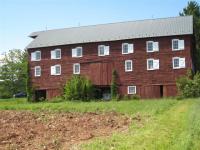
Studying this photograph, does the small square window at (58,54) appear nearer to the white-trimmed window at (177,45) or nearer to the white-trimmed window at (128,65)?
the white-trimmed window at (128,65)

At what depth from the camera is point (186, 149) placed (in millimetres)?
14312

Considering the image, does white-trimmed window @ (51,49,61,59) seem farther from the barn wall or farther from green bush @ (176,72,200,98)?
green bush @ (176,72,200,98)

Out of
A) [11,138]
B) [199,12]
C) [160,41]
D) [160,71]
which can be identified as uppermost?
[199,12]

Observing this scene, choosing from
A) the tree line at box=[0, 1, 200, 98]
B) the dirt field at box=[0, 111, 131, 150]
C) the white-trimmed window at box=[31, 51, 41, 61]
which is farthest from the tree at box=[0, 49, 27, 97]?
the dirt field at box=[0, 111, 131, 150]

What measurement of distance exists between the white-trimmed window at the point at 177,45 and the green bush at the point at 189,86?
14.3 feet

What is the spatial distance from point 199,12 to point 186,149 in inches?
2783

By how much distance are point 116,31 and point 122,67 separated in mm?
5831

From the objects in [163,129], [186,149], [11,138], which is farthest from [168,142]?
[11,138]

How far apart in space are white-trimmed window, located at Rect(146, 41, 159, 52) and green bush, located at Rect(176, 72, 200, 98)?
5.74 metres

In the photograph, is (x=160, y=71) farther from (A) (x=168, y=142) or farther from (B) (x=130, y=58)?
(A) (x=168, y=142)

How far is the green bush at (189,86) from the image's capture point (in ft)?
179

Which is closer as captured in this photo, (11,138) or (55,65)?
(11,138)

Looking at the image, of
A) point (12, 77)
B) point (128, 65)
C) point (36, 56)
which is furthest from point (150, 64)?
point (12, 77)

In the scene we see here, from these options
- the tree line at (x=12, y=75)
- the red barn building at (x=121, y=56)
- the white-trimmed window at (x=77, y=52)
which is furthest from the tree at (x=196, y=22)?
the tree line at (x=12, y=75)
